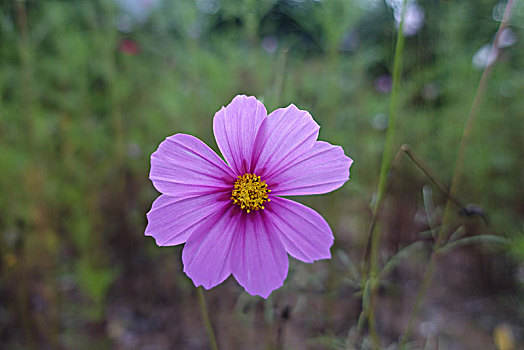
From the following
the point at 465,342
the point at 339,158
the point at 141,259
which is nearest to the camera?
the point at 339,158

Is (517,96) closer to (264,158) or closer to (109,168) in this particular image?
(264,158)

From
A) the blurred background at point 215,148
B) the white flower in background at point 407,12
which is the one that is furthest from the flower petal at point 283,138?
the blurred background at point 215,148

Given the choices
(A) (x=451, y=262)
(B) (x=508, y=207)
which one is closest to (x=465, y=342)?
(A) (x=451, y=262)

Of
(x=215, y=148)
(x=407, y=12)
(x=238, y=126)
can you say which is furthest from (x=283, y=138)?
(x=215, y=148)

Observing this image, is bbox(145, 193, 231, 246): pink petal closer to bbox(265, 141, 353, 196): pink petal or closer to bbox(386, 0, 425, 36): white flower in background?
bbox(265, 141, 353, 196): pink petal

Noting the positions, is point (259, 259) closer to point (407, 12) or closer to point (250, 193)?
point (250, 193)

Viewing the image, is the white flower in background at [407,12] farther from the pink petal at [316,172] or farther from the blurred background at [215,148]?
the pink petal at [316,172]

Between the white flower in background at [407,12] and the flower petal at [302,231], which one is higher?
the white flower in background at [407,12]
